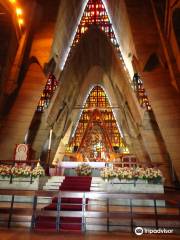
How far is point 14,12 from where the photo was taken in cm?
1036

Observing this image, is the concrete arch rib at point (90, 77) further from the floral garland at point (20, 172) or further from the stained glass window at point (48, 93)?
the floral garland at point (20, 172)

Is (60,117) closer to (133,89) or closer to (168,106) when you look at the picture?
(133,89)

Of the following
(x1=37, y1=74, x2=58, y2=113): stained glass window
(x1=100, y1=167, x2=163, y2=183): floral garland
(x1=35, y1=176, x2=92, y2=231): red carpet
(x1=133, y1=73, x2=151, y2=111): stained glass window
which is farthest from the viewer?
(x1=37, y1=74, x2=58, y2=113): stained glass window

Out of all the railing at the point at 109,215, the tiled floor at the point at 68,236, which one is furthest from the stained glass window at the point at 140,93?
the tiled floor at the point at 68,236

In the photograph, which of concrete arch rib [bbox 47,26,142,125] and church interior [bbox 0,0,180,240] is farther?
concrete arch rib [bbox 47,26,142,125]

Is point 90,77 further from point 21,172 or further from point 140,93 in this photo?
point 21,172

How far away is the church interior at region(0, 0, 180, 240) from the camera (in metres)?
5.42

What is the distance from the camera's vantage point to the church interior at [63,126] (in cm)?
542

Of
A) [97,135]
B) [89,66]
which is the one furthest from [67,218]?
[89,66]

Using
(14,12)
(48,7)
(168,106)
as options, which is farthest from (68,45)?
(168,106)

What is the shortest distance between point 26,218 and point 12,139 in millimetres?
7726

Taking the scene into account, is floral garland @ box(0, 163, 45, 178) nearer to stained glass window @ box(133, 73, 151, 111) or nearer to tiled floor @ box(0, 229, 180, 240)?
tiled floor @ box(0, 229, 180, 240)

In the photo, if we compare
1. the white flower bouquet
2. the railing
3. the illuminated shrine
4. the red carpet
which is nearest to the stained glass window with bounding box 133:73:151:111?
the illuminated shrine

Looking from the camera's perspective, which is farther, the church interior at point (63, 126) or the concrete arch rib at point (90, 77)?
the concrete arch rib at point (90, 77)
